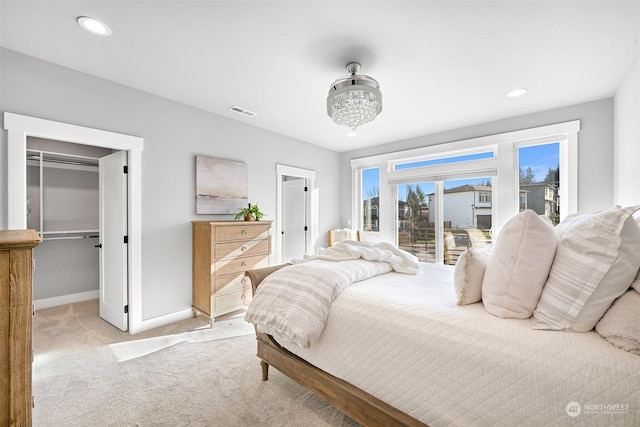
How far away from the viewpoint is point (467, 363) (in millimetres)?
1147

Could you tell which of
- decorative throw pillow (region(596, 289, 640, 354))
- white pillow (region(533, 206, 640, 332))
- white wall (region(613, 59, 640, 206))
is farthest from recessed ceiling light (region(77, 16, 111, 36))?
white wall (region(613, 59, 640, 206))

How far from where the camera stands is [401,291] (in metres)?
1.71

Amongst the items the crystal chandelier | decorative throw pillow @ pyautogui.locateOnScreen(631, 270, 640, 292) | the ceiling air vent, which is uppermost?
the ceiling air vent

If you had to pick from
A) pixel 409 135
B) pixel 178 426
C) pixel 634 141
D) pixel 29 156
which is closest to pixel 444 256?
pixel 409 135

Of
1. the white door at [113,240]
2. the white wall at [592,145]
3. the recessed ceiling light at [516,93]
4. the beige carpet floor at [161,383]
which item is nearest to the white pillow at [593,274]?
the beige carpet floor at [161,383]

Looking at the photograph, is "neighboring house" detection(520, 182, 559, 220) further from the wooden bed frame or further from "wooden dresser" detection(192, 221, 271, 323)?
"wooden dresser" detection(192, 221, 271, 323)

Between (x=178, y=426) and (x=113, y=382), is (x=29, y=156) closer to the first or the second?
(x=113, y=382)

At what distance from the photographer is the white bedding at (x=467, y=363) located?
0.93 m

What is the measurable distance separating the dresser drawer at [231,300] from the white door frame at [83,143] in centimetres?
79

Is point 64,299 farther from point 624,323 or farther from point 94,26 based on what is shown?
point 624,323

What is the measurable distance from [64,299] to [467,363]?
5.01 metres

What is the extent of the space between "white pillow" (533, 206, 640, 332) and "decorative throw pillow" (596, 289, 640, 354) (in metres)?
0.02

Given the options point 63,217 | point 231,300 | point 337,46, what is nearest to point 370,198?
point 231,300

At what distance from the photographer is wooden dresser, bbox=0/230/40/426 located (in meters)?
0.82
